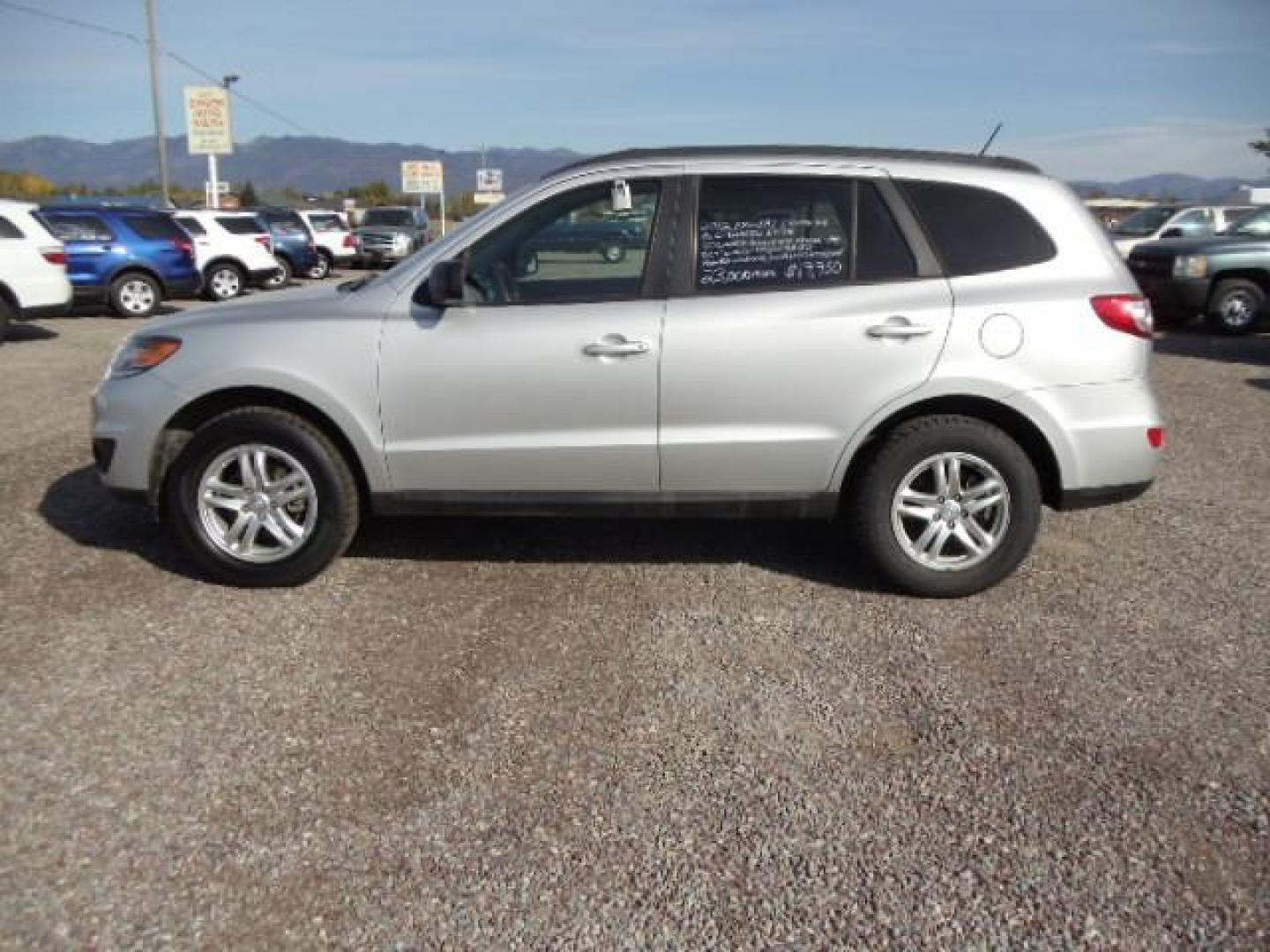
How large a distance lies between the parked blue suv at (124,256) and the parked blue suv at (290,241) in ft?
15.9

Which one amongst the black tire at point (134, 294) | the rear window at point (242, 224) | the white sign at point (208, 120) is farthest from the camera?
the white sign at point (208, 120)

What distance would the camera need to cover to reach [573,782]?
291 cm

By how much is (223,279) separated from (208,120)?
2119cm

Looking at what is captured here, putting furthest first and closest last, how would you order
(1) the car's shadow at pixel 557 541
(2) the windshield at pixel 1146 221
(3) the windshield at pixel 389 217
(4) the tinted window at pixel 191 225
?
(3) the windshield at pixel 389 217
(2) the windshield at pixel 1146 221
(4) the tinted window at pixel 191 225
(1) the car's shadow at pixel 557 541

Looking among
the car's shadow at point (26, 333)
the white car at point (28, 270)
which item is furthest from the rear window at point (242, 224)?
the white car at point (28, 270)

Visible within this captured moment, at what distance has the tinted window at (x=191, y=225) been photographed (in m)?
16.8

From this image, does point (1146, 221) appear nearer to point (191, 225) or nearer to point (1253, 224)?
point (1253, 224)

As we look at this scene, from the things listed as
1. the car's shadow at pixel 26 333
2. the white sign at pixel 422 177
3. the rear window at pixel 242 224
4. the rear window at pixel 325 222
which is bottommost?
the car's shadow at pixel 26 333

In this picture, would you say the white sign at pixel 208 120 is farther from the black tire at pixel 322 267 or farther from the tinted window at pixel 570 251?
the tinted window at pixel 570 251

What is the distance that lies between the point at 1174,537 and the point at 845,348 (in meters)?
2.36

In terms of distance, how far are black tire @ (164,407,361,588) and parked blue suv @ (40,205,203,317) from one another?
474 inches

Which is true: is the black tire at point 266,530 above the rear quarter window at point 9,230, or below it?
below

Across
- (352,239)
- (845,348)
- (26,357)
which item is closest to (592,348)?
(845,348)

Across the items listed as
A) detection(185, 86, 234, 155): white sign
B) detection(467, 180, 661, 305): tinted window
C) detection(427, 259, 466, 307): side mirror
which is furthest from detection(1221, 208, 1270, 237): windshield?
detection(185, 86, 234, 155): white sign
